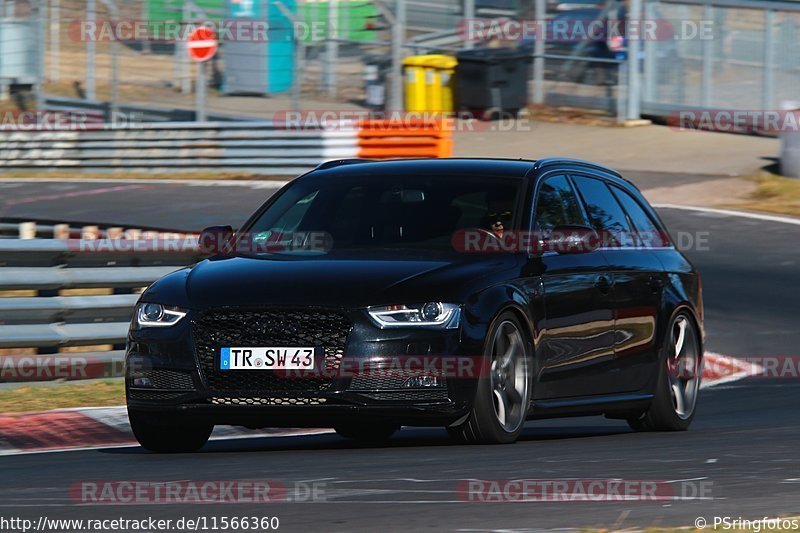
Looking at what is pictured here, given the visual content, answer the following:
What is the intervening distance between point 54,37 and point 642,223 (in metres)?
25.1

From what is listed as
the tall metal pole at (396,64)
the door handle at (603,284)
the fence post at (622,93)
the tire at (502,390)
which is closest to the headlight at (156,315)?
the tire at (502,390)

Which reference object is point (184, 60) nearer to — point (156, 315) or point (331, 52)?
point (331, 52)

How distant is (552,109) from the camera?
32906mm

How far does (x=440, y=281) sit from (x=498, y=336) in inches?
15.5

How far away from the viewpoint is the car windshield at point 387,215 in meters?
8.81

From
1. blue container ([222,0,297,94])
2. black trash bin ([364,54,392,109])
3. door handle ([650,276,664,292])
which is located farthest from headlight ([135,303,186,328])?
black trash bin ([364,54,392,109])

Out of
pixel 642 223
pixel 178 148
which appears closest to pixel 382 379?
pixel 642 223

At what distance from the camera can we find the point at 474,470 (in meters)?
7.22

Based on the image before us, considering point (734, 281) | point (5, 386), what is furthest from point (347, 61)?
point (5, 386)

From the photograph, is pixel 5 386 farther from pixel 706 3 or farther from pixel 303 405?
pixel 706 3

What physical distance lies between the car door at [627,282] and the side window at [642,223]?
1.1 inches

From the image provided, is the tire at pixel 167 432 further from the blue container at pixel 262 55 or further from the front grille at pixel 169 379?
the blue container at pixel 262 55

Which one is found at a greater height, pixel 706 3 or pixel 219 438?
pixel 706 3

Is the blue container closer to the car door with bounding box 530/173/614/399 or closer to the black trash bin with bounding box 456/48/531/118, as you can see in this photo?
the black trash bin with bounding box 456/48/531/118
